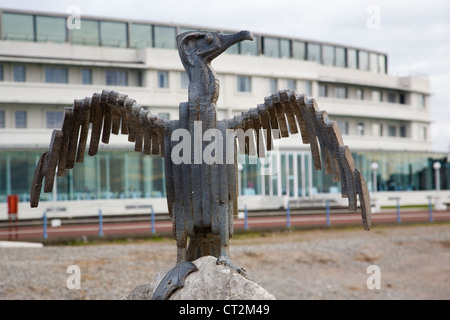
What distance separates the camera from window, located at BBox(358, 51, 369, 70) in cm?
4879

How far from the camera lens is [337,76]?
44.2 meters

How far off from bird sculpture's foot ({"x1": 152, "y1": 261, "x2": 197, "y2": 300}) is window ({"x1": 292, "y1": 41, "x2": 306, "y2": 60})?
126ft

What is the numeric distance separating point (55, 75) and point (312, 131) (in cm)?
3106

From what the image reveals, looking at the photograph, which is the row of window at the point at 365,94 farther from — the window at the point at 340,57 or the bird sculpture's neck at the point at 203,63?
the bird sculpture's neck at the point at 203,63

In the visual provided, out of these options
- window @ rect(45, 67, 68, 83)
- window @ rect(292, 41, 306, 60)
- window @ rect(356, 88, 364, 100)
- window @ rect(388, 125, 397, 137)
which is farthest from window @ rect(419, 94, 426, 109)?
window @ rect(45, 67, 68, 83)

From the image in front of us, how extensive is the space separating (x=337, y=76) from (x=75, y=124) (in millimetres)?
38480

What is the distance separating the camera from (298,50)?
146ft

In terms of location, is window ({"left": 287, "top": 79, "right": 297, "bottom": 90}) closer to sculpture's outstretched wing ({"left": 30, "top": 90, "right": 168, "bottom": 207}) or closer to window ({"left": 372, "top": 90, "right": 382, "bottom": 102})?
window ({"left": 372, "top": 90, "right": 382, "bottom": 102})

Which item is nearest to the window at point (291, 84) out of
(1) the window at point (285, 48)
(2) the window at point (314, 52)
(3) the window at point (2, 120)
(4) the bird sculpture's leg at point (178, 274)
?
(1) the window at point (285, 48)

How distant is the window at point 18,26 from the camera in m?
35.7

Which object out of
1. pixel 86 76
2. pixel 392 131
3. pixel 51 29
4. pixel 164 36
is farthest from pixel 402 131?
pixel 51 29

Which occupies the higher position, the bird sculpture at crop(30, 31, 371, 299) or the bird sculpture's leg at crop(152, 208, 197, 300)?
the bird sculpture at crop(30, 31, 371, 299)

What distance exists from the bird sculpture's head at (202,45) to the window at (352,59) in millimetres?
42246
